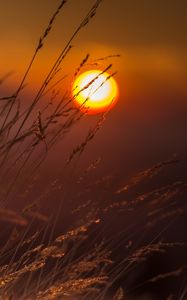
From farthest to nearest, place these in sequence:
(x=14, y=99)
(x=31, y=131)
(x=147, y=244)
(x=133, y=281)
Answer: (x=133, y=281) → (x=147, y=244) → (x=14, y=99) → (x=31, y=131)

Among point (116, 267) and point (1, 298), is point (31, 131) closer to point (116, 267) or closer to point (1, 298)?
point (1, 298)

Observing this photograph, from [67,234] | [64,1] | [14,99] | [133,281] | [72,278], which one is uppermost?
[64,1]

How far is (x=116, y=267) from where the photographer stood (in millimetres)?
2172

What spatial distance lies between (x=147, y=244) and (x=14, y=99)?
30.7 inches

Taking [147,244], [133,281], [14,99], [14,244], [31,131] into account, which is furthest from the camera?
[133,281]

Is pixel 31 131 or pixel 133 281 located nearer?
pixel 31 131

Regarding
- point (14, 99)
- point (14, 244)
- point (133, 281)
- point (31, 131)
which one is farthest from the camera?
point (133, 281)

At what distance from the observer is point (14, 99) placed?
182 cm

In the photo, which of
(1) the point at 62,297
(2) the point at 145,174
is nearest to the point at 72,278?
(1) the point at 62,297

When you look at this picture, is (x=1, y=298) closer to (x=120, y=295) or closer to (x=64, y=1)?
(x=120, y=295)

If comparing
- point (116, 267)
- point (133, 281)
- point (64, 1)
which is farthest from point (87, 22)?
point (133, 281)

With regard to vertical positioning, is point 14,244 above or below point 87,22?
below

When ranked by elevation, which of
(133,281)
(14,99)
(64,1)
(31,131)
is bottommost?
(133,281)

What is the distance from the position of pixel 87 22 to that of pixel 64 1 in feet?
0.33
